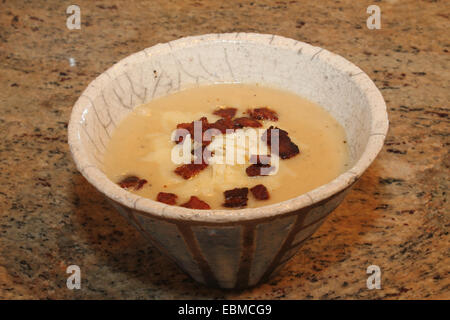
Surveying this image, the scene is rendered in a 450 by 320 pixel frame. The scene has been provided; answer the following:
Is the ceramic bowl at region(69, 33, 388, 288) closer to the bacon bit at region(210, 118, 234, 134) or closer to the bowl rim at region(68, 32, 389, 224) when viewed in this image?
the bowl rim at region(68, 32, 389, 224)

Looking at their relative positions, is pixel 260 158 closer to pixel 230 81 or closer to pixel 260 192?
pixel 260 192

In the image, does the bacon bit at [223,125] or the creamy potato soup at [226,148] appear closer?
the creamy potato soup at [226,148]

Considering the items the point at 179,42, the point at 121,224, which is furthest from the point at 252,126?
the point at 121,224

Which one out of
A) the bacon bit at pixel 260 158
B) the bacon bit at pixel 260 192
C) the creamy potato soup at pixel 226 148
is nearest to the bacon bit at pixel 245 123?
the creamy potato soup at pixel 226 148

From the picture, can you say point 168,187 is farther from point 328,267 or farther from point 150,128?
point 328,267

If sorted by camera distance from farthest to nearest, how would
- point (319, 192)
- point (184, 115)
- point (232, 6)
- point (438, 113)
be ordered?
1. point (232, 6)
2. point (438, 113)
3. point (184, 115)
4. point (319, 192)

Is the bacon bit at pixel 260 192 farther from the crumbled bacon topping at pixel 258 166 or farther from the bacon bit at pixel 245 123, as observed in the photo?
the bacon bit at pixel 245 123
